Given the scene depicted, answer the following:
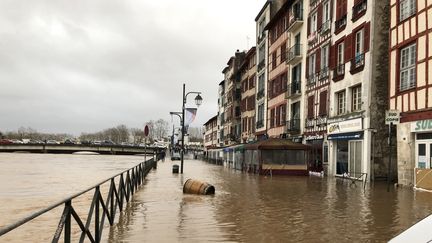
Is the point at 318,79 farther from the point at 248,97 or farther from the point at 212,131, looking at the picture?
the point at 212,131

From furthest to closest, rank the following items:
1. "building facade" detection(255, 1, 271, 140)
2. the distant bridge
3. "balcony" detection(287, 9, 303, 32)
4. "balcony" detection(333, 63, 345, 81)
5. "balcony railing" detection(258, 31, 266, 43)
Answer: the distant bridge → "balcony railing" detection(258, 31, 266, 43) → "building facade" detection(255, 1, 271, 140) → "balcony" detection(287, 9, 303, 32) → "balcony" detection(333, 63, 345, 81)

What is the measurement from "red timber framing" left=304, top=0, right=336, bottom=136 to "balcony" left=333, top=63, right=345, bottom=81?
132 cm

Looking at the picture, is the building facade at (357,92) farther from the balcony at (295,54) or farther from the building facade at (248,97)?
the building facade at (248,97)

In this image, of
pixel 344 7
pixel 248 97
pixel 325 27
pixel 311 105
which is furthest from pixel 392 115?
pixel 248 97

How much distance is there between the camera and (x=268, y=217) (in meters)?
11.5

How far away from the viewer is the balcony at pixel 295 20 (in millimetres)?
36469

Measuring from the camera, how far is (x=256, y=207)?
1352cm

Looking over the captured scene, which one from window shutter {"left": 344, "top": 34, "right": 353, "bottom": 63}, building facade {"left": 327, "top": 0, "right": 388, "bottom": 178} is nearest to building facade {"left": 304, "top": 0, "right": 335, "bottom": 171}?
building facade {"left": 327, "top": 0, "right": 388, "bottom": 178}

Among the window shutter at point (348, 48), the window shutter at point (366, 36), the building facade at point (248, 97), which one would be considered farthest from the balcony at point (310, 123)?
the building facade at point (248, 97)

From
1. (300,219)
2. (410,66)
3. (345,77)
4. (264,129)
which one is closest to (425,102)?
(410,66)

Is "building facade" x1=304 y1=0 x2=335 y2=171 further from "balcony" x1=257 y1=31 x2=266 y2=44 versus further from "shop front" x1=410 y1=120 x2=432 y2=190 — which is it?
"balcony" x1=257 y1=31 x2=266 y2=44

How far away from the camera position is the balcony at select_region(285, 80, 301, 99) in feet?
118

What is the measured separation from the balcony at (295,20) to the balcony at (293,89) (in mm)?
4178

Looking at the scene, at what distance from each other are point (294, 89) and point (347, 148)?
33.8ft
